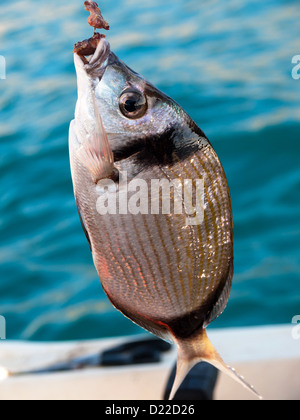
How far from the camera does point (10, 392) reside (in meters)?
2.51

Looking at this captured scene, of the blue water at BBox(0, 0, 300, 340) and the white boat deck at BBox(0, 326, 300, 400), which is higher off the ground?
the blue water at BBox(0, 0, 300, 340)

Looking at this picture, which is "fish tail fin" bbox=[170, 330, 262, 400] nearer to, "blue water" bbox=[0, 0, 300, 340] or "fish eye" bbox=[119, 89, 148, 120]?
"fish eye" bbox=[119, 89, 148, 120]

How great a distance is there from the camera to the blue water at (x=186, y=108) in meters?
3.85

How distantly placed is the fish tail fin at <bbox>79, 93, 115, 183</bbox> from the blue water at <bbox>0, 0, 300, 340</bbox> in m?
2.65

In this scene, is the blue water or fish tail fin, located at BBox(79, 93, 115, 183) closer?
fish tail fin, located at BBox(79, 93, 115, 183)

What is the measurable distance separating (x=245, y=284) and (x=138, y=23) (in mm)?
4885

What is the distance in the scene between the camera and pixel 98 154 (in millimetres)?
1152

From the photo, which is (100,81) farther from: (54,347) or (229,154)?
(229,154)

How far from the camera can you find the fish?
1.16m

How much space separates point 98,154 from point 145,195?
12 cm

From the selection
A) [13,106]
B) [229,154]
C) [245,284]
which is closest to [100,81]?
[245,284]

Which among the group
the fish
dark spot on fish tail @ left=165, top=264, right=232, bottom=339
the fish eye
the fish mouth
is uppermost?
the fish mouth

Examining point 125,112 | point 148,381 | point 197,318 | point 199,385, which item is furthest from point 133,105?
point 148,381

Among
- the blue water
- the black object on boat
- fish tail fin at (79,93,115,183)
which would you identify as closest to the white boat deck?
the black object on boat
